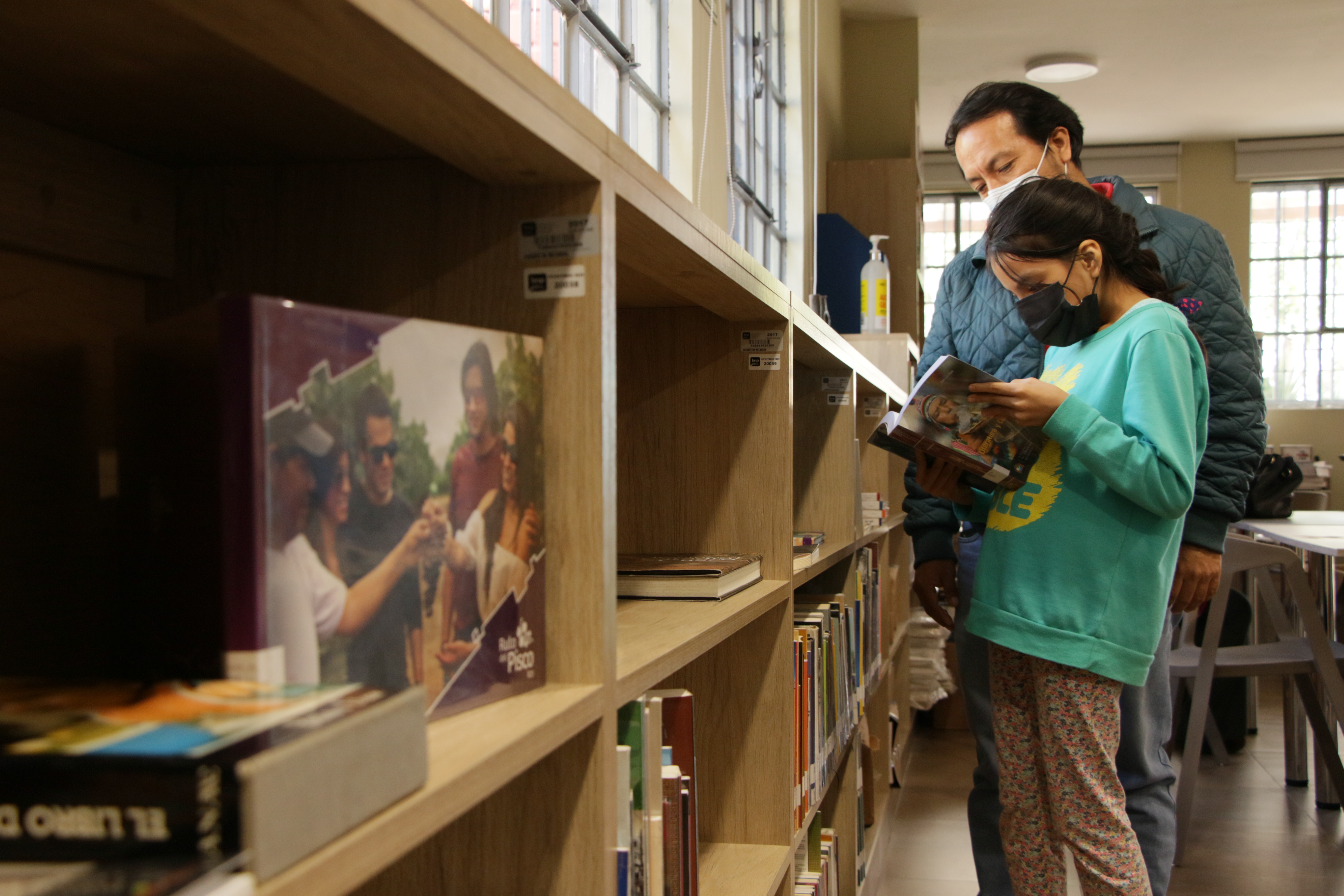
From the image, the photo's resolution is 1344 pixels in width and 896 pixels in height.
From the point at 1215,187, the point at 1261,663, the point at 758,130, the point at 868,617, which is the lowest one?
the point at 1261,663

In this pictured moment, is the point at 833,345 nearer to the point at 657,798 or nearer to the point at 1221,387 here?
the point at 1221,387

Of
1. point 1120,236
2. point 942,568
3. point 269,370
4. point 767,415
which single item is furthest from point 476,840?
point 942,568

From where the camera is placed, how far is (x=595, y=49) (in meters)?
2.79

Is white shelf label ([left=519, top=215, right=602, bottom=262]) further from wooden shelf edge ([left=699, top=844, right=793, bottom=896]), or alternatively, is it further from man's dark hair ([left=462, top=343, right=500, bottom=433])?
wooden shelf edge ([left=699, top=844, right=793, bottom=896])

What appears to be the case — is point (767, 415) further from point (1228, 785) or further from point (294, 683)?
point (1228, 785)

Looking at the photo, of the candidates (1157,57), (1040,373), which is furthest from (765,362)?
(1157,57)

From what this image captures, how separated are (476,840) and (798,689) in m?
0.84

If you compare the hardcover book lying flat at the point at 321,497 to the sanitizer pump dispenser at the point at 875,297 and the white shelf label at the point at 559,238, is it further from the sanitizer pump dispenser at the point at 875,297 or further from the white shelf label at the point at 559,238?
the sanitizer pump dispenser at the point at 875,297

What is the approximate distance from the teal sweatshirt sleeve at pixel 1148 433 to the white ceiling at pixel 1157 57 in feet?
14.5

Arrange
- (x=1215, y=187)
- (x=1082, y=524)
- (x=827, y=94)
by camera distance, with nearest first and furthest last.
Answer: (x=1082, y=524) < (x=827, y=94) < (x=1215, y=187)

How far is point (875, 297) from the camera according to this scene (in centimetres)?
434

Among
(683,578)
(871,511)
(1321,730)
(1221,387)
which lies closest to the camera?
(683,578)

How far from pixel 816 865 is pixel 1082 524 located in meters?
0.70

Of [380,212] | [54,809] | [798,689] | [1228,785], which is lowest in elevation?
[1228,785]
